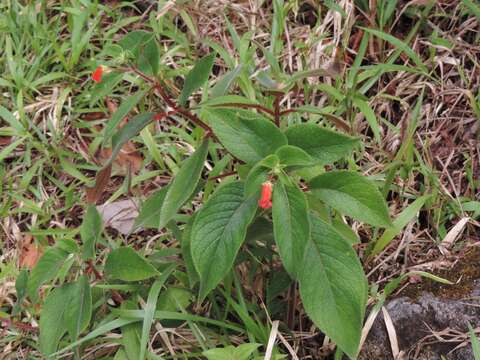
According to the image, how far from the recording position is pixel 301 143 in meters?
1.67

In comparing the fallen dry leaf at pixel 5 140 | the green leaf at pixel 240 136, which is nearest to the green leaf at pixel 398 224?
the green leaf at pixel 240 136

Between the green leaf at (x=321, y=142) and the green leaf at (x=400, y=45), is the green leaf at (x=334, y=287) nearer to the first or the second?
the green leaf at (x=321, y=142)

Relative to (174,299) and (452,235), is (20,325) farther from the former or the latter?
(452,235)

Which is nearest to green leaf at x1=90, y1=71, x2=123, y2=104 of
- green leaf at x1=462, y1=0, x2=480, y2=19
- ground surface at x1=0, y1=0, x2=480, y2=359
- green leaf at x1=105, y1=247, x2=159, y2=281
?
ground surface at x1=0, y1=0, x2=480, y2=359

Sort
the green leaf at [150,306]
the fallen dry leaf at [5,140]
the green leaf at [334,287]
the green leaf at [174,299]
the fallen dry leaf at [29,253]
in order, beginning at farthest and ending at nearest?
the fallen dry leaf at [5,140] → the fallen dry leaf at [29,253] → the green leaf at [174,299] → the green leaf at [150,306] → the green leaf at [334,287]

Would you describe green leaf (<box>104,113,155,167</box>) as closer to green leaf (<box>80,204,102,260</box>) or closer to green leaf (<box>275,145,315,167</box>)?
green leaf (<box>80,204,102,260</box>)

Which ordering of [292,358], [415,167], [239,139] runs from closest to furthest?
[239,139], [292,358], [415,167]

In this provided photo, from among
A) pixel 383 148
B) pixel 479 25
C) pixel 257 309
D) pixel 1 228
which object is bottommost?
pixel 1 228

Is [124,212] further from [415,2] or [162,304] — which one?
[415,2]

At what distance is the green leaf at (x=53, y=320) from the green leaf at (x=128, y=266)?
14 cm

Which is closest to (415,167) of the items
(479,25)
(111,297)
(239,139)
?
(479,25)

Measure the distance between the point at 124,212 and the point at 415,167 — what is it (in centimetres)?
109

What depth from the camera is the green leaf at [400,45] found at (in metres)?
2.57

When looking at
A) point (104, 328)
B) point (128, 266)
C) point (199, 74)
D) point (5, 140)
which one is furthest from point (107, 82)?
point (5, 140)
